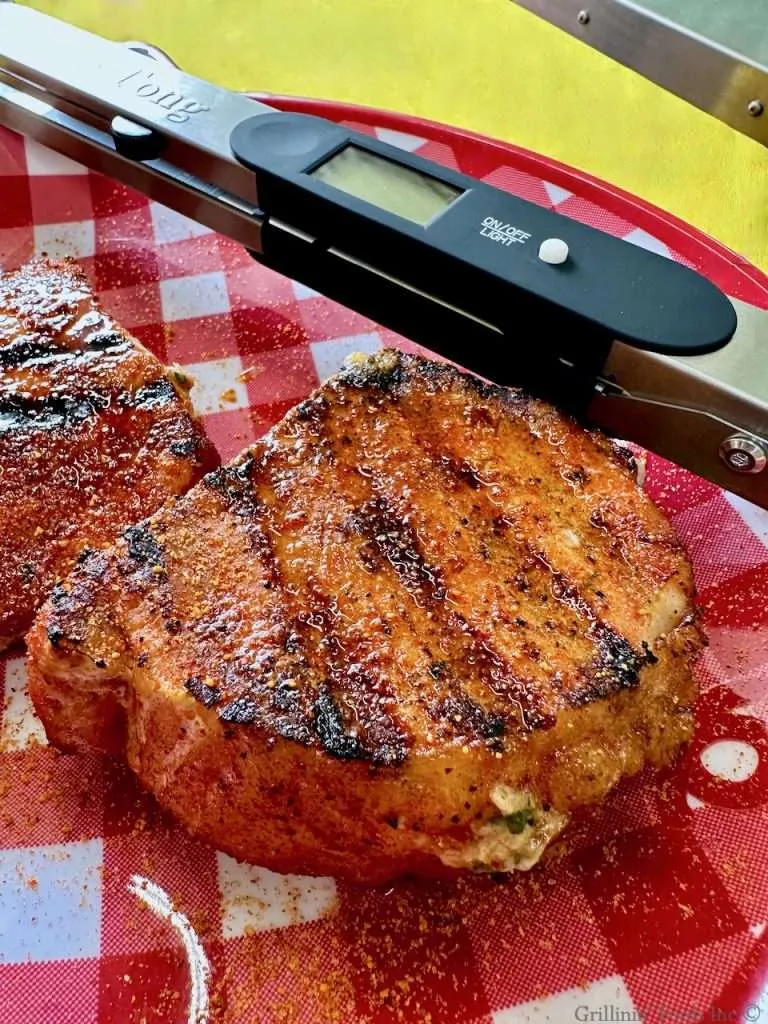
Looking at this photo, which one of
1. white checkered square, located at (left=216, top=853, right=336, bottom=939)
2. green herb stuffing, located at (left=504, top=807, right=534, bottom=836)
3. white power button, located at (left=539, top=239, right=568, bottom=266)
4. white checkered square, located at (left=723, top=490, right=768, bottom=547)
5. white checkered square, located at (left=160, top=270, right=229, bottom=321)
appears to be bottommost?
white checkered square, located at (left=216, top=853, right=336, bottom=939)

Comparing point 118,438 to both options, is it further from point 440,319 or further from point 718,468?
point 718,468

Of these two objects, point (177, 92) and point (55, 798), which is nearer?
point (55, 798)

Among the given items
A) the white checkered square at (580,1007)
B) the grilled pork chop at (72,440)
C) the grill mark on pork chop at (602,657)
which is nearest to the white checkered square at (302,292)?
the grilled pork chop at (72,440)

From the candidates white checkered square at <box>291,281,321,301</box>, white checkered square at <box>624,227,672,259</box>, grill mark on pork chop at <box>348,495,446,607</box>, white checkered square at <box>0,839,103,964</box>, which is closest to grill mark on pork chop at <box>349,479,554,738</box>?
grill mark on pork chop at <box>348,495,446,607</box>

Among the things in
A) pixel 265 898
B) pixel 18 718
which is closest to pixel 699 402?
pixel 265 898

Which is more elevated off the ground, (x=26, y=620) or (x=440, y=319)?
(x=440, y=319)

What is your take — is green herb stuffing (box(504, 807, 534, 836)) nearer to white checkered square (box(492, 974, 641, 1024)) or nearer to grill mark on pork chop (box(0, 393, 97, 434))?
white checkered square (box(492, 974, 641, 1024))

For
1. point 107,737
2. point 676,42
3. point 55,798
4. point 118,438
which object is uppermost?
point 676,42

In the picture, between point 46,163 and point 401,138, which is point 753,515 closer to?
point 401,138

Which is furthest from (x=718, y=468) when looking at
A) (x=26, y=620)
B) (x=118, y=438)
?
(x=26, y=620)
